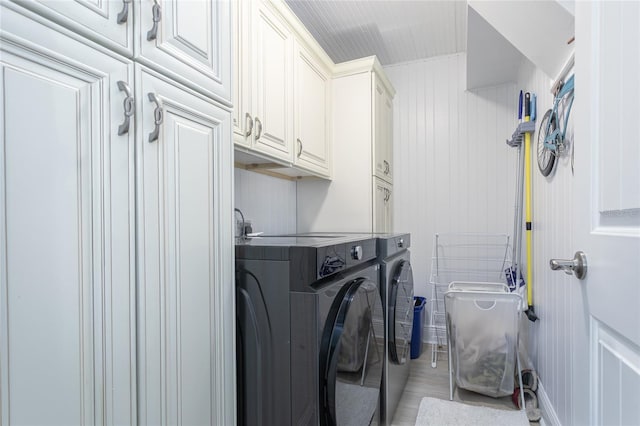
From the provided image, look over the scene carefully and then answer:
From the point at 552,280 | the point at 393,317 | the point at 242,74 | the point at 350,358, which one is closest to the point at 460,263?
the point at 552,280

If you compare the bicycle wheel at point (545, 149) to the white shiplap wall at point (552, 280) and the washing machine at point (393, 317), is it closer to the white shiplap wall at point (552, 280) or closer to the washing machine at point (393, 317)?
the white shiplap wall at point (552, 280)

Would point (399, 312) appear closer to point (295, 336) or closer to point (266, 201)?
point (295, 336)

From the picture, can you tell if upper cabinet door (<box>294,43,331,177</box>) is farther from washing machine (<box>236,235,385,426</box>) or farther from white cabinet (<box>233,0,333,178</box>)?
washing machine (<box>236,235,385,426</box>)

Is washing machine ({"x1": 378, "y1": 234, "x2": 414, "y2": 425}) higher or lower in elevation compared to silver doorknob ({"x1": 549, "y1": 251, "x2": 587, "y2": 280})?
lower

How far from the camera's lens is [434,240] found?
10.3 feet

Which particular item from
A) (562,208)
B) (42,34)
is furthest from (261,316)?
(562,208)

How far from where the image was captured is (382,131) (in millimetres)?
2807

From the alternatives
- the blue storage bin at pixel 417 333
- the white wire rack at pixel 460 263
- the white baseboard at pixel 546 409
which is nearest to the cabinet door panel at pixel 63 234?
the white baseboard at pixel 546 409

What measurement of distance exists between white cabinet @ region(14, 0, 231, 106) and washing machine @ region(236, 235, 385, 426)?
564 mm

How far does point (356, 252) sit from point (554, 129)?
4.06 ft

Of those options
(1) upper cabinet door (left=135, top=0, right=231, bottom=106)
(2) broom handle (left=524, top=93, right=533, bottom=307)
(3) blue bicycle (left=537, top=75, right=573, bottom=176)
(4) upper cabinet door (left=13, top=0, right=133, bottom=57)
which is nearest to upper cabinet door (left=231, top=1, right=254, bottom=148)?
(1) upper cabinet door (left=135, top=0, right=231, bottom=106)

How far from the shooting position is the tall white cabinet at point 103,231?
0.57 m

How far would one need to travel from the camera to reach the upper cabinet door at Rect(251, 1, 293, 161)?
1653 millimetres

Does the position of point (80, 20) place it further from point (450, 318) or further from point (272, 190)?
point (450, 318)
